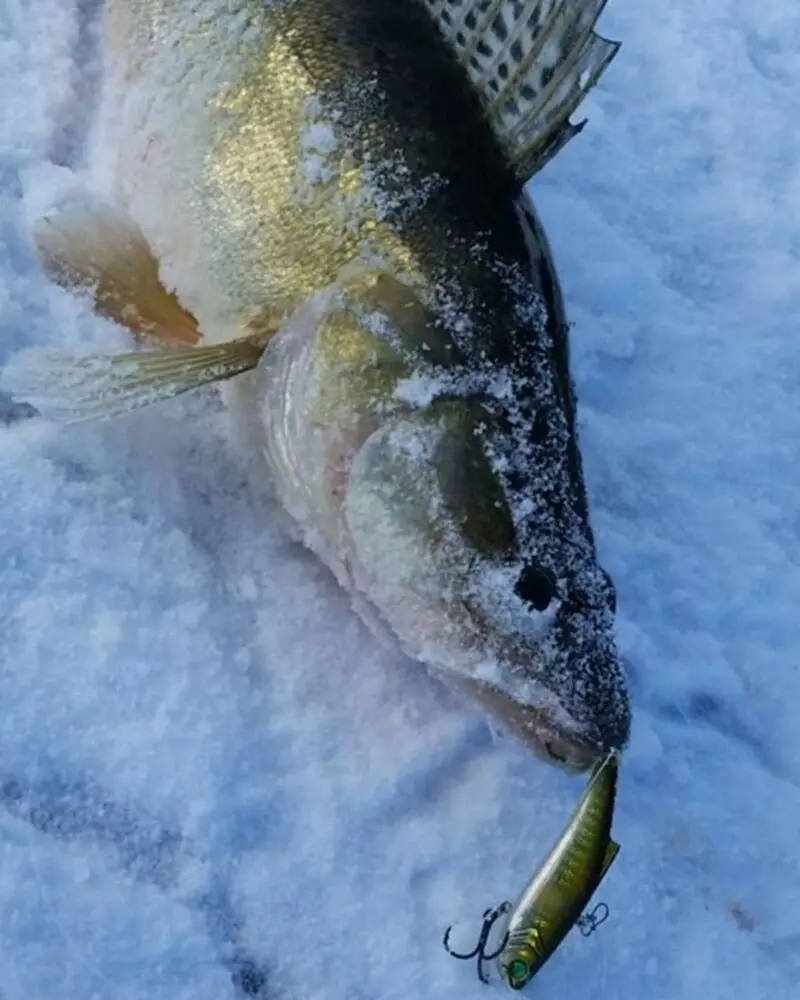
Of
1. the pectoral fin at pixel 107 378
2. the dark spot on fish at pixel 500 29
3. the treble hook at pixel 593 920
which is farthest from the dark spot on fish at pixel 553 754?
the dark spot on fish at pixel 500 29

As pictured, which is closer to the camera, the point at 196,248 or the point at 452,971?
the point at 452,971

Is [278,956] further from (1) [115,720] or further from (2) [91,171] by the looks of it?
(2) [91,171]

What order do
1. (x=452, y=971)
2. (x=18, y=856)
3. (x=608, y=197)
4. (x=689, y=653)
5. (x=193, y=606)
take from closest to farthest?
1. (x=18, y=856)
2. (x=452, y=971)
3. (x=193, y=606)
4. (x=689, y=653)
5. (x=608, y=197)

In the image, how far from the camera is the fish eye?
1.95 metres

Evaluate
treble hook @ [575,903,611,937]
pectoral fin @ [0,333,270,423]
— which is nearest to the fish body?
treble hook @ [575,903,611,937]

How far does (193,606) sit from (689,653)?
97 cm

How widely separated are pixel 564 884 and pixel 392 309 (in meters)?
0.90

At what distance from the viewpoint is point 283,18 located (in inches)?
91.4

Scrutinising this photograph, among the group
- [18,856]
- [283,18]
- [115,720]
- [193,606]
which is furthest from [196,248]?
[18,856]

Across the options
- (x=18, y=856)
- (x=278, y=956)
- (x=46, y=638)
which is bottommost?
(x=278, y=956)

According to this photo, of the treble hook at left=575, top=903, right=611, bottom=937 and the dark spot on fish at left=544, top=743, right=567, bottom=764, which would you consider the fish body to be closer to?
the dark spot on fish at left=544, top=743, right=567, bottom=764

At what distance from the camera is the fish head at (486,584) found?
1.93 meters

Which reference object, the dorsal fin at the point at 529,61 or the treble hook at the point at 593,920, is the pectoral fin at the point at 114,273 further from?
the treble hook at the point at 593,920

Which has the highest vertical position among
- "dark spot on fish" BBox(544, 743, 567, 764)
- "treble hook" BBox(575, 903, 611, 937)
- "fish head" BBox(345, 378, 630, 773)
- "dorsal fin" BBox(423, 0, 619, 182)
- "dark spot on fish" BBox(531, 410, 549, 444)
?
"dorsal fin" BBox(423, 0, 619, 182)
